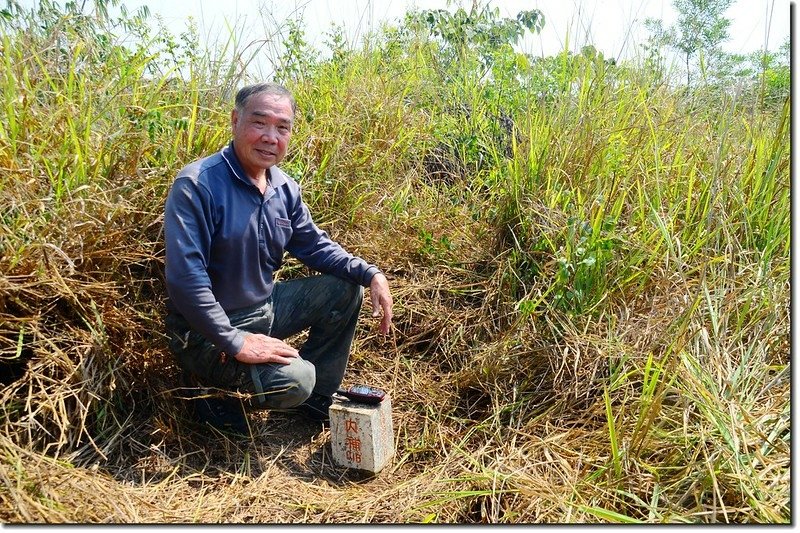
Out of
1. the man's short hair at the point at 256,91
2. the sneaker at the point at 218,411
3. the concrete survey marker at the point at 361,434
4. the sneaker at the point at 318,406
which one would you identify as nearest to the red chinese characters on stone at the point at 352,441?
the concrete survey marker at the point at 361,434

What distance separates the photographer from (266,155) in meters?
2.31

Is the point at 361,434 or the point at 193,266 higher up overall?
the point at 193,266

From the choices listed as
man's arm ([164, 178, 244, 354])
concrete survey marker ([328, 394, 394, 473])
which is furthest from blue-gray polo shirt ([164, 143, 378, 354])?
concrete survey marker ([328, 394, 394, 473])

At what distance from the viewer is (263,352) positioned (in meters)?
2.19

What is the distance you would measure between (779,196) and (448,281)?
1534 millimetres

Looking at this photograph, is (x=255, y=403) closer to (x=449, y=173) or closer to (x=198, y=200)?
(x=198, y=200)

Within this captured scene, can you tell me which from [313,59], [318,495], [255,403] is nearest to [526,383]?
[318,495]

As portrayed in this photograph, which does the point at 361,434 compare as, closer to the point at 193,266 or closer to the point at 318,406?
the point at 318,406

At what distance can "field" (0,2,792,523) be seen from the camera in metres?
1.97

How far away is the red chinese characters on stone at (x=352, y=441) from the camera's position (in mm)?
2305

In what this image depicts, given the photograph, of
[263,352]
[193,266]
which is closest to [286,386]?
[263,352]

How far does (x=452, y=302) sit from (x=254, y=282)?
3.55 ft

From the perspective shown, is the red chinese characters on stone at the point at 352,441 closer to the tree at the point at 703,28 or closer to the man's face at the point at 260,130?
the man's face at the point at 260,130

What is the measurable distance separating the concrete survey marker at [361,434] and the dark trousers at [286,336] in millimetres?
168
